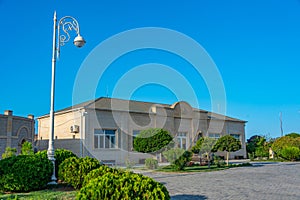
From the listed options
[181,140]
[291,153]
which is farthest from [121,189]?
[291,153]

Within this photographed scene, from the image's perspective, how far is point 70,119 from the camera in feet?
89.6

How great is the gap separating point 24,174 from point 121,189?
17.1 feet

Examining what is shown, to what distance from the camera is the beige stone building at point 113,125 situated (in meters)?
26.1

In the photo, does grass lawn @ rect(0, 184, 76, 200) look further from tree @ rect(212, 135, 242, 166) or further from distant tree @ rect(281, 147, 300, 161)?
distant tree @ rect(281, 147, 300, 161)

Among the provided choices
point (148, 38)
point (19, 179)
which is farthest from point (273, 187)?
point (148, 38)

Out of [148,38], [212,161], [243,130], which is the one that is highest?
[148,38]

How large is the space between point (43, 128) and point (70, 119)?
5154 mm

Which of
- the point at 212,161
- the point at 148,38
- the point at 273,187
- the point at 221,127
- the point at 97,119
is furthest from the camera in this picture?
the point at 221,127

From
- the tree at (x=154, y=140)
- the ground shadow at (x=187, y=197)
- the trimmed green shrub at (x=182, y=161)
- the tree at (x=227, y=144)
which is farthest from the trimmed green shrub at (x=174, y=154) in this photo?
the ground shadow at (x=187, y=197)

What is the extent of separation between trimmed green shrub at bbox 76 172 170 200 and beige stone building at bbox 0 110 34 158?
61.5 feet

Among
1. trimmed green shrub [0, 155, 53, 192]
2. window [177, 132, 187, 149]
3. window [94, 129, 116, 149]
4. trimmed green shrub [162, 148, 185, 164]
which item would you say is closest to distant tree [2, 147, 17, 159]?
trimmed green shrub [0, 155, 53, 192]

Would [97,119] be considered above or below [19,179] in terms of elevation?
above

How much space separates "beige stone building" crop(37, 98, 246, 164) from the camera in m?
26.1

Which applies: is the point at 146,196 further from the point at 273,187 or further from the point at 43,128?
the point at 43,128
